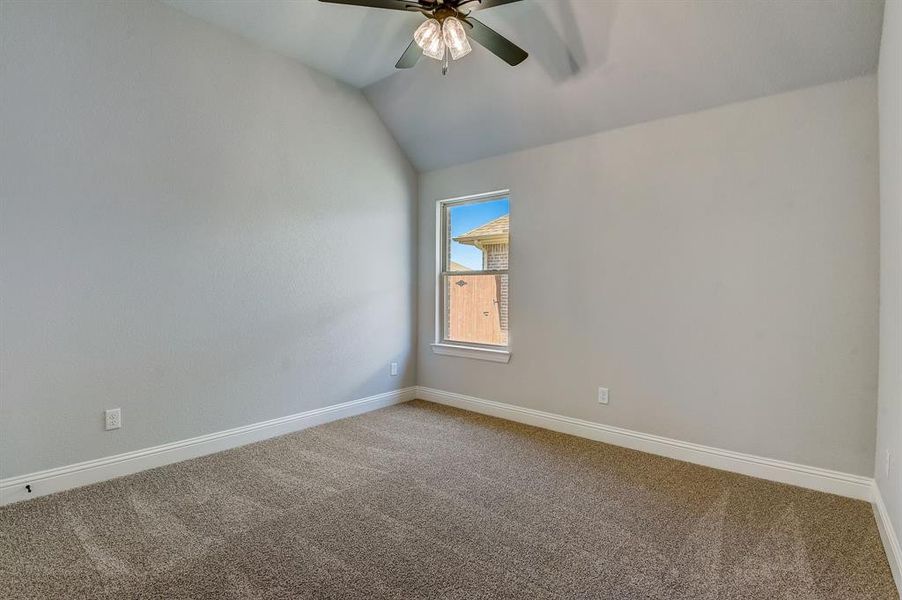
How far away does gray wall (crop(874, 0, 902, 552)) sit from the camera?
1862 millimetres

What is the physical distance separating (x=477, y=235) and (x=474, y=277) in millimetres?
403

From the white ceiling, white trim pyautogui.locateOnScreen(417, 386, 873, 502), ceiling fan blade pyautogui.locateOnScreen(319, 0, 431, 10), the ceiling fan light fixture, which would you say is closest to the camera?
ceiling fan blade pyautogui.locateOnScreen(319, 0, 431, 10)

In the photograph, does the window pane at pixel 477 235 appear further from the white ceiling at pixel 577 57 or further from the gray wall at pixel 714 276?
the white ceiling at pixel 577 57

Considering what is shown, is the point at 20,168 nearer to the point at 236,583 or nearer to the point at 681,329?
the point at 236,583

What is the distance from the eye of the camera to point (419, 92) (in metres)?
3.77

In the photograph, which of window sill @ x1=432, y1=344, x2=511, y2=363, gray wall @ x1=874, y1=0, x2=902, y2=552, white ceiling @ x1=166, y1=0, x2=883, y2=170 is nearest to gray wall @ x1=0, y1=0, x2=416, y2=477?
white ceiling @ x1=166, y1=0, x2=883, y2=170

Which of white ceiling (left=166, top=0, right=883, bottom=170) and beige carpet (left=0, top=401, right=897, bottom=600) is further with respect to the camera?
white ceiling (left=166, top=0, right=883, bottom=170)

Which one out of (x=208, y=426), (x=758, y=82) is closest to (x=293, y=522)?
(x=208, y=426)

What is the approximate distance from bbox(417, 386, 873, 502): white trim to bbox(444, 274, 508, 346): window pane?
0.60m

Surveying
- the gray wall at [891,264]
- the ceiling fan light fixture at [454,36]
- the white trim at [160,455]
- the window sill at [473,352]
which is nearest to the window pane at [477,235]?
the window sill at [473,352]

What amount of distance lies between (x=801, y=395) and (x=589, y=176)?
198 centimetres

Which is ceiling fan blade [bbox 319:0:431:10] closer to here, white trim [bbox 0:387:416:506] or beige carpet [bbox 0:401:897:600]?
beige carpet [bbox 0:401:897:600]

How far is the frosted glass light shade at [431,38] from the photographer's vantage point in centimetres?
231

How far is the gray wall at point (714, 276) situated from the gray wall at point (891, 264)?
0.17 m
